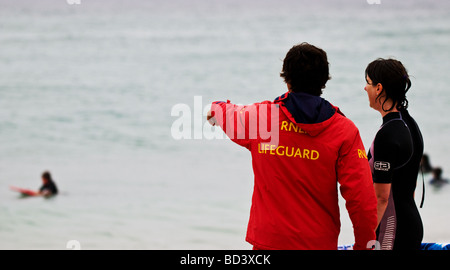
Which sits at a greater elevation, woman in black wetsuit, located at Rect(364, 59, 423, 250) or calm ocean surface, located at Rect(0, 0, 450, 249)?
calm ocean surface, located at Rect(0, 0, 450, 249)

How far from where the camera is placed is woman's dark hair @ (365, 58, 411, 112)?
2613 mm

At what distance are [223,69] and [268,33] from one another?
768cm

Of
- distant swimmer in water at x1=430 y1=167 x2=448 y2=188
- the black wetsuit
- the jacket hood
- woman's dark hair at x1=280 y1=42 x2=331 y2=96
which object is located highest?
distant swimmer in water at x1=430 y1=167 x2=448 y2=188

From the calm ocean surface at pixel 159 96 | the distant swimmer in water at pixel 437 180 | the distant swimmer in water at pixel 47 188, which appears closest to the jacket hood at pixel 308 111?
the calm ocean surface at pixel 159 96

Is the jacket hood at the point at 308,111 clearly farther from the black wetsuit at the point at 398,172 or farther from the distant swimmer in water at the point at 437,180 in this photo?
the distant swimmer in water at the point at 437,180

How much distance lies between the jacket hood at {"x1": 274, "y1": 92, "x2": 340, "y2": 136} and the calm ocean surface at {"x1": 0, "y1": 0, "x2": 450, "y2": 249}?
7.07 m

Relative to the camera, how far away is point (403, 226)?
268cm

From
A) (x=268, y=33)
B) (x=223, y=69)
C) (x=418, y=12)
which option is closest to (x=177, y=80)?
(x=223, y=69)

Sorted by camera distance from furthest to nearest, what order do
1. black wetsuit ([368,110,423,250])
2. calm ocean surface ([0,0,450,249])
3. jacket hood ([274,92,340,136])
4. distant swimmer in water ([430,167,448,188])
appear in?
distant swimmer in water ([430,167,448,188])
calm ocean surface ([0,0,450,249])
black wetsuit ([368,110,423,250])
jacket hood ([274,92,340,136])

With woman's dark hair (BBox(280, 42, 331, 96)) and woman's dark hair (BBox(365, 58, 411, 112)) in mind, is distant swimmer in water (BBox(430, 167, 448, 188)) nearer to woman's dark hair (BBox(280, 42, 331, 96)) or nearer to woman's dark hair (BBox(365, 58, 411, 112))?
woman's dark hair (BBox(365, 58, 411, 112))

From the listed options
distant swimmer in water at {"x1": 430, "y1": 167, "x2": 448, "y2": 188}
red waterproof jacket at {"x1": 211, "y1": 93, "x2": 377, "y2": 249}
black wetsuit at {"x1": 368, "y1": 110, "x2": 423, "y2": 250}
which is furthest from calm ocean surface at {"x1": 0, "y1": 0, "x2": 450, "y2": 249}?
red waterproof jacket at {"x1": 211, "y1": 93, "x2": 377, "y2": 249}

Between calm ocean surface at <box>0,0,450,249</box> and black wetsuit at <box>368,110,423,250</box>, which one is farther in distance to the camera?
calm ocean surface at <box>0,0,450,249</box>

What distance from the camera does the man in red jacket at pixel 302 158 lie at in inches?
91.0
